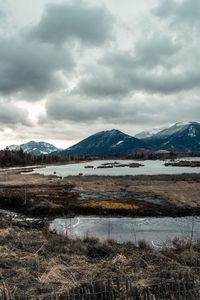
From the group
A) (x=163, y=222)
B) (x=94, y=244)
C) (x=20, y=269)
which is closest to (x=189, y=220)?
(x=163, y=222)

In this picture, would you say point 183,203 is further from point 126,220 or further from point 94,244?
point 94,244

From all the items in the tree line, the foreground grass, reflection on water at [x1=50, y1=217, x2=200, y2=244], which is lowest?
reflection on water at [x1=50, y1=217, x2=200, y2=244]

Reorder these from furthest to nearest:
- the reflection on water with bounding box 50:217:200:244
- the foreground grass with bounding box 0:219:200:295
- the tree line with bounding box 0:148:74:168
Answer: the tree line with bounding box 0:148:74:168 < the reflection on water with bounding box 50:217:200:244 < the foreground grass with bounding box 0:219:200:295

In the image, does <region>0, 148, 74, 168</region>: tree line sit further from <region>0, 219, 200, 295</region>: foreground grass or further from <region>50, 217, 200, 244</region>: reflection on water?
<region>0, 219, 200, 295</region>: foreground grass

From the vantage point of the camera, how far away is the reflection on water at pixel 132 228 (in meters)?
15.1

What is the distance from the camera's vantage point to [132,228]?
57.0 ft

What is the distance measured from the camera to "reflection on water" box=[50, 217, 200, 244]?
1515 centimetres

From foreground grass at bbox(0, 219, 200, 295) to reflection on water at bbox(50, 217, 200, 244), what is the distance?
250cm

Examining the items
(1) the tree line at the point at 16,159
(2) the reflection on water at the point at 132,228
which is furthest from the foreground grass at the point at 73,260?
(1) the tree line at the point at 16,159

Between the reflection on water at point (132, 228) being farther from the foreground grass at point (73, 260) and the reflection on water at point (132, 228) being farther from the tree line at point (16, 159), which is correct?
the tree line at point (16, 159)

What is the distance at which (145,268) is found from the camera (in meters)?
8.98

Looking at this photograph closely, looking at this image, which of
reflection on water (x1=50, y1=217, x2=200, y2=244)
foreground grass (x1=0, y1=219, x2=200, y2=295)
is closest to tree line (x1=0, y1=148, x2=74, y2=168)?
reflection on water (x1=50, y1=217, x2=200, y2=244)

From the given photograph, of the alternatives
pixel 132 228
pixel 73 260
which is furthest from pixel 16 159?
pixel 73 260

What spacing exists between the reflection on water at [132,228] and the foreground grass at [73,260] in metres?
2.50
